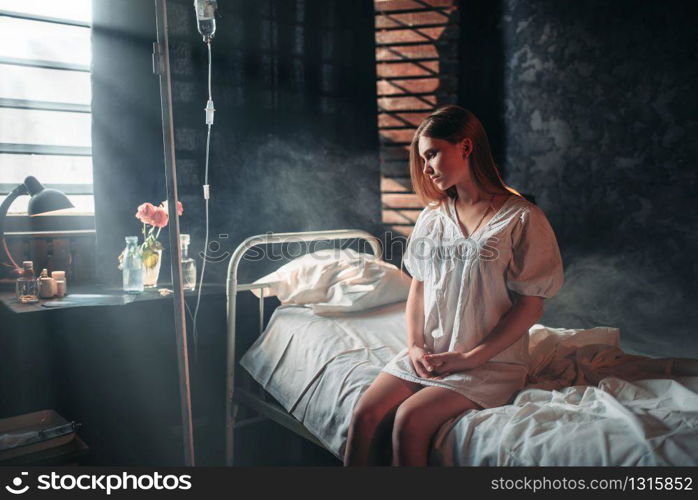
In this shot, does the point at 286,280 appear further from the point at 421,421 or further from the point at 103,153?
the point at 421,421

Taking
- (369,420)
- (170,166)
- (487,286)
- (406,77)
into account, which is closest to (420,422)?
(369,420)

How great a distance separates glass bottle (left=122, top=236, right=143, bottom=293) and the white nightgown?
4.01ft

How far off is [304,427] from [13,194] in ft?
4.50

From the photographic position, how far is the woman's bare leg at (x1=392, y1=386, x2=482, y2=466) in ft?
4.70

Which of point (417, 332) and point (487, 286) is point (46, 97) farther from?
point (487, 286)

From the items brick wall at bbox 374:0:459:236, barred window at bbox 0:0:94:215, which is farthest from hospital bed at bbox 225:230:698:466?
barred window at bbox 0:0:94:215

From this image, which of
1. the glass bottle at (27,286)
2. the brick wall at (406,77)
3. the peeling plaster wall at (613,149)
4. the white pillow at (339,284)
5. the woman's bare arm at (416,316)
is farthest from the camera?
the brick wall at (406,77)

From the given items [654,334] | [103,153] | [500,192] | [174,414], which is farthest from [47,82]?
[654,334]

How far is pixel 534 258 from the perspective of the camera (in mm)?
1561

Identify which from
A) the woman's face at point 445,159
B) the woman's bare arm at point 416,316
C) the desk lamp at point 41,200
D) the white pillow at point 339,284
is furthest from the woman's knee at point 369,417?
the desk lamp at point 41,200

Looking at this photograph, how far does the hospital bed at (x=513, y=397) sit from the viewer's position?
124cm

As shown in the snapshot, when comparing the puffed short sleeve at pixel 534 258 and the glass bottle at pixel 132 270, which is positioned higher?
the puffed short sleeve at pixel 534 258

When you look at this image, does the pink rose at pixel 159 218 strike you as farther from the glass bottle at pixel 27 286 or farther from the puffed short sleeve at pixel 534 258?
the puffed short sleeve at pixel 534 258

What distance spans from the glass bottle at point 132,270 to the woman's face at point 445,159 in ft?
4.36
